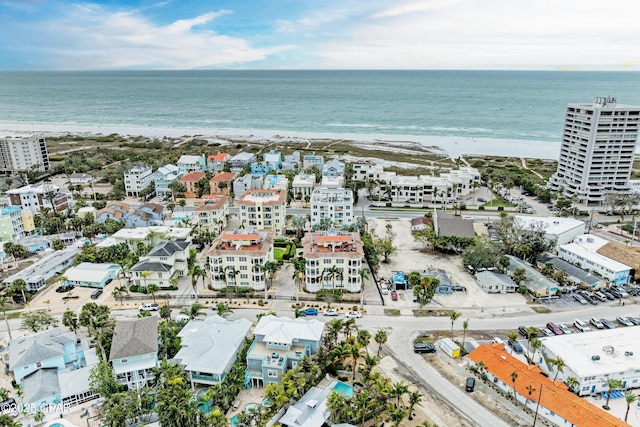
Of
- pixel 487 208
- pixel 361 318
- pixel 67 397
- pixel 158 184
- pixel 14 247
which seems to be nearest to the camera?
pixel 67 397

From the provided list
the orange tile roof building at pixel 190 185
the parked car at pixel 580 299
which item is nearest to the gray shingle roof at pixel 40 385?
the parked car at pixel 580 299

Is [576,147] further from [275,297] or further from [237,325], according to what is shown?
[237,325]

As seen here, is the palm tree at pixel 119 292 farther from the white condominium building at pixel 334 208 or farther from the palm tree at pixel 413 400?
the palm tree at pixel 413 400

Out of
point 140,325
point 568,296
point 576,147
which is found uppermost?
point 576,147

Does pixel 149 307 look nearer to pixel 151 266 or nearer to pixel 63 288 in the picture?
pixel 151 266

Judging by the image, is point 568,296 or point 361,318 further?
point 568,296

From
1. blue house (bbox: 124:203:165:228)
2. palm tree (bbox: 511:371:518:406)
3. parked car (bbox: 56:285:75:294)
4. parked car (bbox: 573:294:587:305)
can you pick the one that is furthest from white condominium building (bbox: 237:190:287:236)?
palm tree (bbox: 511:371:518:406)

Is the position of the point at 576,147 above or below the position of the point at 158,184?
above

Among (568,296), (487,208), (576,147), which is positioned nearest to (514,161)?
(576,147)
